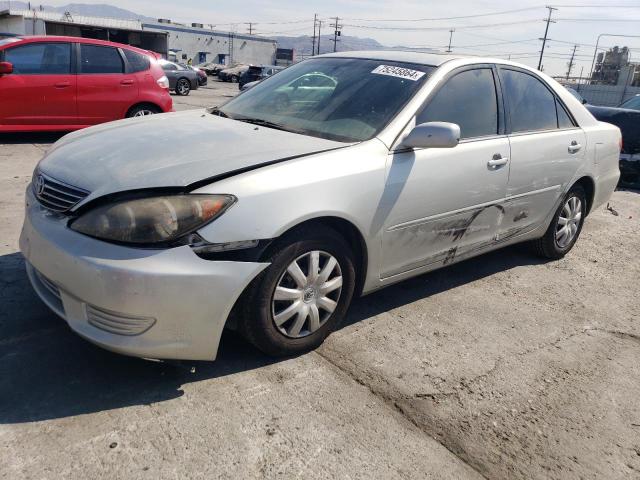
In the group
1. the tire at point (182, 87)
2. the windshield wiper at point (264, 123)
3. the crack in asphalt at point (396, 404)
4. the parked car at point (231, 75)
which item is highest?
the windshield wiper at point (264, 123)

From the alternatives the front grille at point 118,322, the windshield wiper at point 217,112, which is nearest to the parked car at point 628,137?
the windshield wiper at point 217,112

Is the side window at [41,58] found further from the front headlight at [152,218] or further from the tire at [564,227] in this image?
the tire at [564,227]

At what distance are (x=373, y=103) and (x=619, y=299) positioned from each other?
8.32 ft

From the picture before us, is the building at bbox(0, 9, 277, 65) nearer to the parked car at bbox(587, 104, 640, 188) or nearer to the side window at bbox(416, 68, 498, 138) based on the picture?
the parked car at bbox(587, 104, 640, 188)

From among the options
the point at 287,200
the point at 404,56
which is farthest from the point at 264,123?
the point at 404,56

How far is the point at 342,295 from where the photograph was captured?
304cm

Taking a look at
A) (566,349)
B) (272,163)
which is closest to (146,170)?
(272,163)

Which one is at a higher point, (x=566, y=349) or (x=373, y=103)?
(x=373, y=103)

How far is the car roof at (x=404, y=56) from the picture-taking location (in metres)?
3.63

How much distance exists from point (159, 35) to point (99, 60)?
2873 centimetres

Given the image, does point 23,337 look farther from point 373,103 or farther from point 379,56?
point 379,56

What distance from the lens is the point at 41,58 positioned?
26.4 ft

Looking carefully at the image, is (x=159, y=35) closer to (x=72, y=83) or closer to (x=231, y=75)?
(x=231, y=75)

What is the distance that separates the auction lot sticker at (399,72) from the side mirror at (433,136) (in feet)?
1.70
